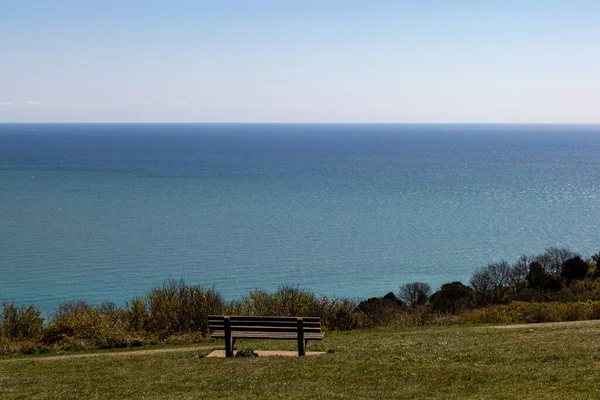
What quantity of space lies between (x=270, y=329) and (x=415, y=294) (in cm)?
3456

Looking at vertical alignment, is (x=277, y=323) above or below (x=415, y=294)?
above

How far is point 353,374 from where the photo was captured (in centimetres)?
1361

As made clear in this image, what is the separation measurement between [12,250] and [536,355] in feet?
202

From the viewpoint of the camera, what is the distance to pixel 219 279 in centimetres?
5556

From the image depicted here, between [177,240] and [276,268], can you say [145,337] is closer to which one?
[276,268]

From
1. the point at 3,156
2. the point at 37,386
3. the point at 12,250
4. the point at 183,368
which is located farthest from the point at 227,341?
the point at 3,156

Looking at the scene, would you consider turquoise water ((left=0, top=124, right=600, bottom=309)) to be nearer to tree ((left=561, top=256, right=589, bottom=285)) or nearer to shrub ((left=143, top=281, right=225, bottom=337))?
tree ((left=561, top=256, right=589, bottom=285))

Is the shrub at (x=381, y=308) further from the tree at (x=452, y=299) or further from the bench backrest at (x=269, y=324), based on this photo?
the bench backrest at (x=269, y=324)

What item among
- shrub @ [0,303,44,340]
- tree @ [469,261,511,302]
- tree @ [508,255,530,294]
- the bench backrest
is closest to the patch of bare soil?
the bench backrest

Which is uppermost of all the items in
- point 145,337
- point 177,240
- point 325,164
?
point 325,164

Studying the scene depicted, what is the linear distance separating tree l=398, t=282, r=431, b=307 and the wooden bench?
1239 inches

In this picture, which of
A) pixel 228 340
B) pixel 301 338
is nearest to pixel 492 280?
pixel 301 338

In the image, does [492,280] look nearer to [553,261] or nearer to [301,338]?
[553,261]

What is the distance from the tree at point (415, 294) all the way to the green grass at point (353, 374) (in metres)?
29.5
